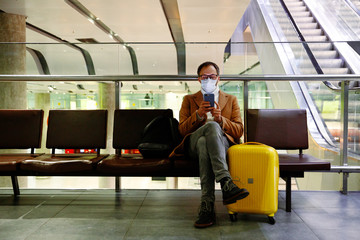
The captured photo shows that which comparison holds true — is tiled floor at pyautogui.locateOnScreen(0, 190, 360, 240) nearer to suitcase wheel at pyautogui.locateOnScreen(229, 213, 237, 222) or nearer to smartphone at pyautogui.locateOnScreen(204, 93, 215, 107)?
suitcase wheel at pyautogui.locateOnScreen(229, 213, 237, 222)

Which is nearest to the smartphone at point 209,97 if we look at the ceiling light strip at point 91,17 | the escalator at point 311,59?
the escalator at point 311,59

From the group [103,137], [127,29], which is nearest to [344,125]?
[103,137]

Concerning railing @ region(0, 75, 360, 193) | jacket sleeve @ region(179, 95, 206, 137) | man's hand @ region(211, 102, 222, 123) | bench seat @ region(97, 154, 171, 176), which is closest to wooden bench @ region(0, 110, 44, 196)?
railing @ region(0, 75, 360, 193)

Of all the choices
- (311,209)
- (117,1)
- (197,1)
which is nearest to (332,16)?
(197,1)

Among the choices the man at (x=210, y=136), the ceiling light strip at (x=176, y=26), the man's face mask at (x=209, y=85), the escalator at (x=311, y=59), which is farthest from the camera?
the escalator at (x=311, y=59)

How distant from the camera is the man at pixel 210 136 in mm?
2207

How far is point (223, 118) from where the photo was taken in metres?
2.55

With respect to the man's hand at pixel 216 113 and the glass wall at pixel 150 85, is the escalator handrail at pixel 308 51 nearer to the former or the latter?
the glass wall at pixel 150 85

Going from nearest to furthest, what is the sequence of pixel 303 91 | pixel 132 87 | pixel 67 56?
pixel 132 87
pixel 67 56
pixel 303 91

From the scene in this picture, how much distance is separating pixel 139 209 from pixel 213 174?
0.73m

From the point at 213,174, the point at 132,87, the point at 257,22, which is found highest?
the point at 257,22

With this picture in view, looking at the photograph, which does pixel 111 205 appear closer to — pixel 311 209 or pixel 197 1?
pixel 311 209

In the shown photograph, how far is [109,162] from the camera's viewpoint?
248 cm

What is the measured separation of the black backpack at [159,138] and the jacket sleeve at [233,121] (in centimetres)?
43
